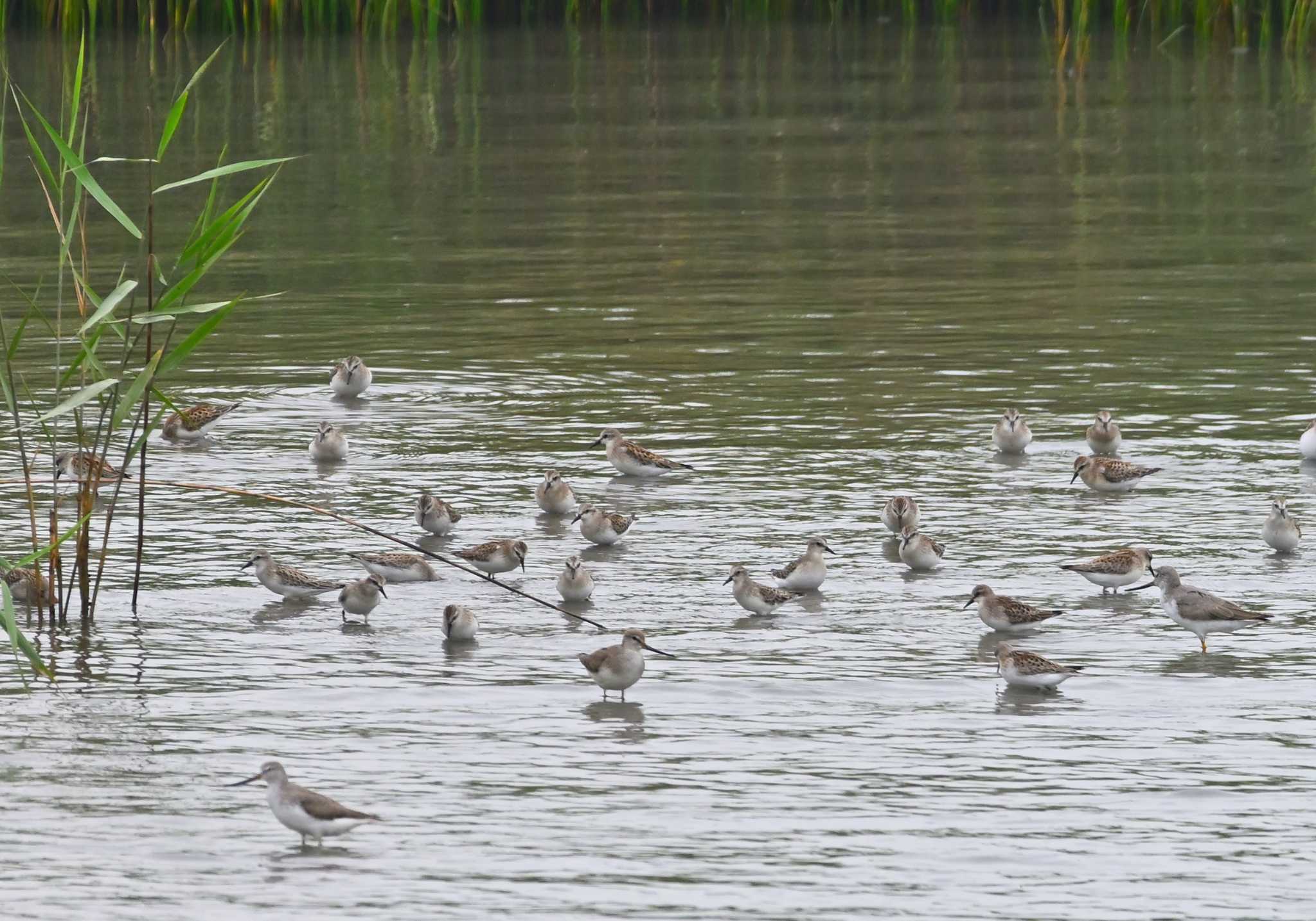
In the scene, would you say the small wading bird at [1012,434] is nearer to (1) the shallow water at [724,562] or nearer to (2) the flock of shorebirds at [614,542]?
(1) the shallow water at [724,562]

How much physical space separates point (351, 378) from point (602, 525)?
230 inches

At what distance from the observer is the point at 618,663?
1201 cm

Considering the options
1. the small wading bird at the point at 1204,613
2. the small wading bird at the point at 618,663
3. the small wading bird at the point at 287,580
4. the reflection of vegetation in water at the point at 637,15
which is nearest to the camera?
the small wading bird at the point at 618,663

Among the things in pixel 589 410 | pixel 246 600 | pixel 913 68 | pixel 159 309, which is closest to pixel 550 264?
pixel 589 410

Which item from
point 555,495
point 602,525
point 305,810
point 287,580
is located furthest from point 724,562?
point 305,810

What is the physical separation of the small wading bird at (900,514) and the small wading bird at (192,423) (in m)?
6.50

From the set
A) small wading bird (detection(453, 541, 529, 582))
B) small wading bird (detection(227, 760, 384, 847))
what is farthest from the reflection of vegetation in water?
small wading bird (detection(227, 760, 384, 847))

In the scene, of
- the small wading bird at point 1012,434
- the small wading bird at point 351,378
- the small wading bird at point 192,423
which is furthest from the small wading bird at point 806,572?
the small wading bird at point 351,378

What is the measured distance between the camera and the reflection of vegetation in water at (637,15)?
51.5m

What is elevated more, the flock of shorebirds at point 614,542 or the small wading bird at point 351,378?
the small wading bird at point 351,378

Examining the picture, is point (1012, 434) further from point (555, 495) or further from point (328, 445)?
point (328, 445)

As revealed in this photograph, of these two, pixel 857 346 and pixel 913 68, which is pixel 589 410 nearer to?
pixel 857 346

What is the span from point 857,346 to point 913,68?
94.4 ft

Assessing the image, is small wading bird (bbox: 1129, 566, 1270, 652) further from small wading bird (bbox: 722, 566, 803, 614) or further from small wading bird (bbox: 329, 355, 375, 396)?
small wading bird (bbox: 329, 355, 375, 396)
